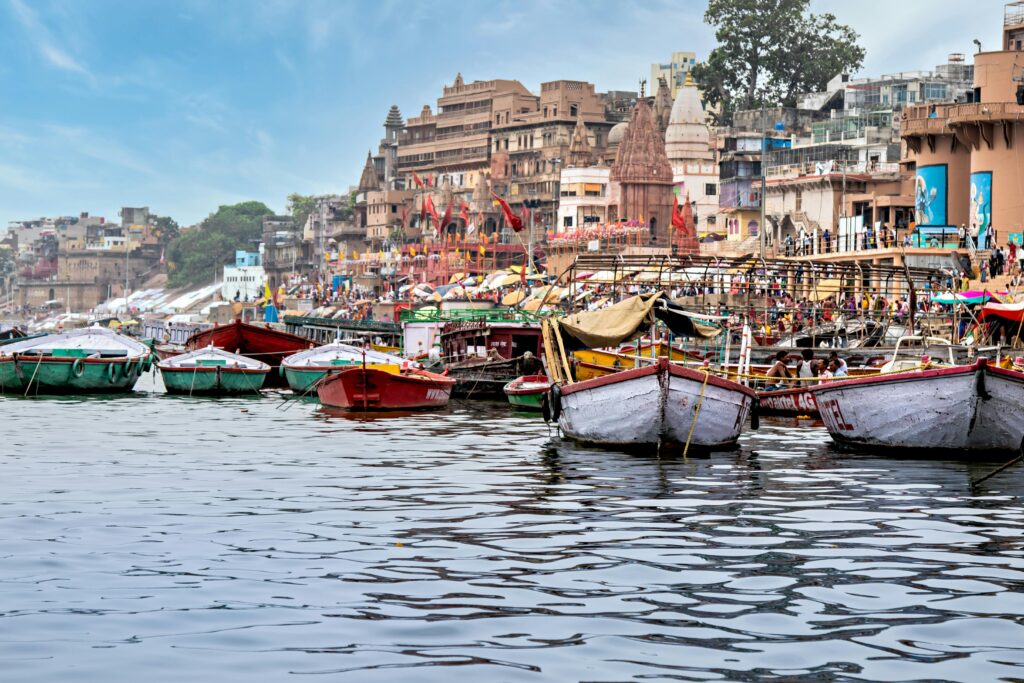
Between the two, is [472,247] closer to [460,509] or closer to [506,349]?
[506,349]

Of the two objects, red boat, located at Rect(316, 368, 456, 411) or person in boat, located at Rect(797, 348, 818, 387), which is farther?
red boat, located at Rect(316, 368, 456, 411)

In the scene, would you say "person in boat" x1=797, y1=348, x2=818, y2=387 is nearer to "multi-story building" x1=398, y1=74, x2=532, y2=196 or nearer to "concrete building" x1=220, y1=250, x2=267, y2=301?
"multi-story building" x1=398, y1=74, x2=532, y2=196

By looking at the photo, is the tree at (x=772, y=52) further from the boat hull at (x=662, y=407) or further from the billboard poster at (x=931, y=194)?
the boat hull at (x=662, y=407)

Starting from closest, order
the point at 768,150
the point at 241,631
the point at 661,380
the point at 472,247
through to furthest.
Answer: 1. the point at 241,631
2. the point at 661,380
3. the point at 768,150
4. the point at 472,247

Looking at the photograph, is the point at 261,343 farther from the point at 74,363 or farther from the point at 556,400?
the point at 556,400

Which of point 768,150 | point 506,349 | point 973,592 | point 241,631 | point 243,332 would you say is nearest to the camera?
point 241,631

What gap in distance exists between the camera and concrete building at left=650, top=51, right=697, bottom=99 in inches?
5669

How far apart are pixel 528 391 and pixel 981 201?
25941mm

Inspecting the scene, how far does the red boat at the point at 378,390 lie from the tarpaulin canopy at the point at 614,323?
32.4 feet

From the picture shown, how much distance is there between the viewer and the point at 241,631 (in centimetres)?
1176

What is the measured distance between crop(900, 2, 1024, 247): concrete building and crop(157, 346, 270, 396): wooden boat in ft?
82.2

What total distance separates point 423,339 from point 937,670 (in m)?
46.3

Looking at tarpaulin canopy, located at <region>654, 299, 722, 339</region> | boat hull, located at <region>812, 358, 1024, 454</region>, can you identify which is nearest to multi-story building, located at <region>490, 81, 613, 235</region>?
tarpaulin canopy, located at <region>654, 299, 722, 339</region>

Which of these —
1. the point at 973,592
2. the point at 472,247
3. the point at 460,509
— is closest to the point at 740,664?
the point at 973,592
